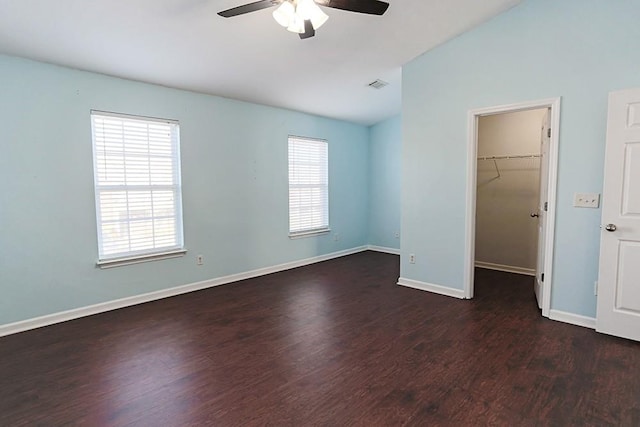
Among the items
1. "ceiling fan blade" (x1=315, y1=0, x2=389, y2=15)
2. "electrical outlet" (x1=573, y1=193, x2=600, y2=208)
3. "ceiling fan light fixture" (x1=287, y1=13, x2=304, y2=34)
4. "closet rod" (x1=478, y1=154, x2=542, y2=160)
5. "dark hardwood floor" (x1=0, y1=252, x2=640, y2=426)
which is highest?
"ceiling fan blade" (x1=315, y1=0, x2=389, y2=15)

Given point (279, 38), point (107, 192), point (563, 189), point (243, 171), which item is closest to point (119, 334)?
point (107, 192)

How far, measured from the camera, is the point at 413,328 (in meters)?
3.10

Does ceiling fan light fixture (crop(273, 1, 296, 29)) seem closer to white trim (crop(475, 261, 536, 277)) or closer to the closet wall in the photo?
the closet wall

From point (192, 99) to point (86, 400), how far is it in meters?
3.25

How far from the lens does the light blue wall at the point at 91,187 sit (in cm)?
303

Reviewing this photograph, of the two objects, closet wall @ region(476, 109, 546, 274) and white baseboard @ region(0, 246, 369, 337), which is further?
closet wall @ region(476, 109, 546, 274)

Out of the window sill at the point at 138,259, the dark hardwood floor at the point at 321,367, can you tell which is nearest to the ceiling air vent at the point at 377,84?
the dark hardwood floor at the point at 321,367

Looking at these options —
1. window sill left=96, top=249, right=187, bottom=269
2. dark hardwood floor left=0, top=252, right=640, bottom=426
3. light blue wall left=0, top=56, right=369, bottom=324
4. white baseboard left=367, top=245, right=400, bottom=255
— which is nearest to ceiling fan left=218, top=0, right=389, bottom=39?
light blue wall left=0, top=56, right=369, bottom=324

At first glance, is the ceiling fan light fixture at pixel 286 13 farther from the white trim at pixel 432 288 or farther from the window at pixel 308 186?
the white trim at pixel 432 288

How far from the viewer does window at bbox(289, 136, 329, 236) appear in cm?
546

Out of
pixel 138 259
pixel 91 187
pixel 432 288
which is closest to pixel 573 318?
pixel 432 288

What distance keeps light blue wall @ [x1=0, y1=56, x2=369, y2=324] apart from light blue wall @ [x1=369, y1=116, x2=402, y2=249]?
1607 millimetres

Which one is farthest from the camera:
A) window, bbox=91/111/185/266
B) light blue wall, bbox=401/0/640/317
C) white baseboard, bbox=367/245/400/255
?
white baseboard, bbox=367/245/400/255

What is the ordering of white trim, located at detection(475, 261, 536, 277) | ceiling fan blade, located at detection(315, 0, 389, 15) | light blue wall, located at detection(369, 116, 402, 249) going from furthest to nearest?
light blue wall, located at detection(369, 116, 402, 249) → white trim, located at detection(475, 261, 536, 277) → ceiling fan blade, located at detection(315, 0, 389, 15)
